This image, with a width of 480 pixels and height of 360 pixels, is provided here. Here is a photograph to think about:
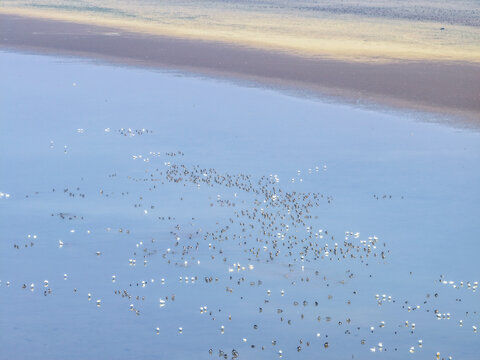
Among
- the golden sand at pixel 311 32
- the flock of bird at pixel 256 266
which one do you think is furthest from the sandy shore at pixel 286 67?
the flock of bird at pixel 256 266

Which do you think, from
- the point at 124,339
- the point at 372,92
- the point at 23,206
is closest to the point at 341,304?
the point at 124,339

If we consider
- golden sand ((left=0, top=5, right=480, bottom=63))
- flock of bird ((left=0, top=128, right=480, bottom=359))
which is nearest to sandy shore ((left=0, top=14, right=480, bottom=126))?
golden sand ((left=0, top=5, right=480, bottom=63))

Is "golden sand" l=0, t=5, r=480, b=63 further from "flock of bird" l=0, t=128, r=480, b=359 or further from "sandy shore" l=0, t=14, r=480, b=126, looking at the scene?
"flock of bird" l=0, t=128, r=480, b=359

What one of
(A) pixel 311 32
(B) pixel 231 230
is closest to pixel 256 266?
(B) pixel 231 230

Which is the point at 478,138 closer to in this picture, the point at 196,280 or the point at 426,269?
the point at 426,269

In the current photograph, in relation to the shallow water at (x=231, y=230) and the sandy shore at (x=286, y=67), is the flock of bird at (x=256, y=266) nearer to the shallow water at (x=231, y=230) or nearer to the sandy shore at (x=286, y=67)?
the shallow water at (x=231, y=230)

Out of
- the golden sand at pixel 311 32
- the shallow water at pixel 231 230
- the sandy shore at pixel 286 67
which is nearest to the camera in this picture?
the shallow water at pixel 231 230

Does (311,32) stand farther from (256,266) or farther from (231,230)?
(256,266)
